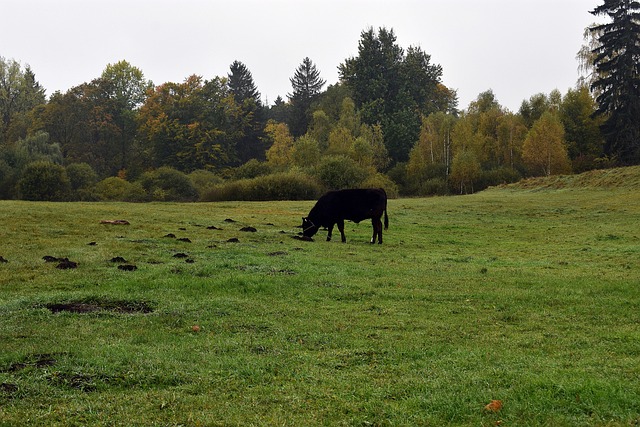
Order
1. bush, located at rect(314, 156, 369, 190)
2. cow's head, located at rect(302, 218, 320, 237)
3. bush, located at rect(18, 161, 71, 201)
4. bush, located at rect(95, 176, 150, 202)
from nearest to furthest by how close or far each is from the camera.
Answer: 1. cow's head, located at rect(302, 218, 320, 237)
2. bush, located at rect(18, 161, 71, 201)
3. bush, located at rect(95, 176, 150, 202)
4. bush, located at rect(314, 156, 369, 190)

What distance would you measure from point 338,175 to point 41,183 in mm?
27559

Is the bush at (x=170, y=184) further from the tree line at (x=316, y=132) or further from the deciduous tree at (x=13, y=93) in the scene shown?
the deciduous tree at (x=13, y=93)

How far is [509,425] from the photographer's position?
5.46m

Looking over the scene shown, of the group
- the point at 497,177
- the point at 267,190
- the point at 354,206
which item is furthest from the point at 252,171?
the point at 354,206

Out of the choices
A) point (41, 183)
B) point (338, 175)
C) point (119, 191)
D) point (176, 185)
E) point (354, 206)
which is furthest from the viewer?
point (176, 185)

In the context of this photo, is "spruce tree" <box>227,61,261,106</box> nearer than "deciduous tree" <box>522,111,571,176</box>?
No

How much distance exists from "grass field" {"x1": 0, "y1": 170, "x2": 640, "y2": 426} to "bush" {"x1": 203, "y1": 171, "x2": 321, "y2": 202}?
3063cm

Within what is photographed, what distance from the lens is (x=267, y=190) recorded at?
51.8 meters

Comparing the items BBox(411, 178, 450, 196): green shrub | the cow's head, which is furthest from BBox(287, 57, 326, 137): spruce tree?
the cow's head

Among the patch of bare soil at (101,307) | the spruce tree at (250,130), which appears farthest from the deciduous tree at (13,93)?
the patch of bare soil at (101,307)

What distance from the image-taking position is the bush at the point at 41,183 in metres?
48.0

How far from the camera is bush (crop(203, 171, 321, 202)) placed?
169ft

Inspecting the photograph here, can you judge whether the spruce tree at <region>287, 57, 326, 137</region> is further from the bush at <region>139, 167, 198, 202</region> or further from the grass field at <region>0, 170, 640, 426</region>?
the grass field at <region>0, 170, 640, 426</region>

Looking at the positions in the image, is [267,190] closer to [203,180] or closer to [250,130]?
[203,180]
